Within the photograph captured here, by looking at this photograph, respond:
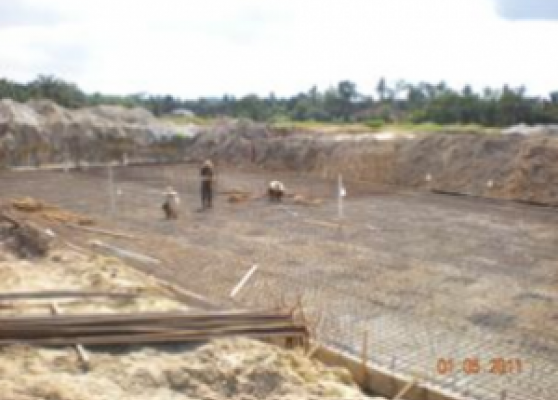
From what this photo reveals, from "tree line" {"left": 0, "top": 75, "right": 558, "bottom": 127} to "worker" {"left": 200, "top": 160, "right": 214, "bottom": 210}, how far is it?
22.8m

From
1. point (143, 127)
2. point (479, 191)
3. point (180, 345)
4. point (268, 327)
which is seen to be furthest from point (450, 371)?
point (143, 127)

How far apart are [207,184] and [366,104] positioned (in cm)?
4980

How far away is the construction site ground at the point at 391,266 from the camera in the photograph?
320 inches

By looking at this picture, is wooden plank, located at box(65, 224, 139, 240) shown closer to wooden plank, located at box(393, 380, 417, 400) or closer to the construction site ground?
the construction site ground

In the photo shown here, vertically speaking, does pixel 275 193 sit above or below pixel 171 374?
above

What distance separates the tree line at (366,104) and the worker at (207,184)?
22.8 metres

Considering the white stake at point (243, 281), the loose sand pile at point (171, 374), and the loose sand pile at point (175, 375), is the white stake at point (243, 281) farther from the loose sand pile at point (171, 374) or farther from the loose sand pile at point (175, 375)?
the loose sand pile at point (175, 375)

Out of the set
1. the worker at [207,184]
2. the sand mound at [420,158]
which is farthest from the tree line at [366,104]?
the worker at [207,184]

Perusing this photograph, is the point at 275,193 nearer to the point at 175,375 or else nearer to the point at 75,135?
the point at 175,375

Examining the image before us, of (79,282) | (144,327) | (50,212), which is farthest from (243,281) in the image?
(50,212)

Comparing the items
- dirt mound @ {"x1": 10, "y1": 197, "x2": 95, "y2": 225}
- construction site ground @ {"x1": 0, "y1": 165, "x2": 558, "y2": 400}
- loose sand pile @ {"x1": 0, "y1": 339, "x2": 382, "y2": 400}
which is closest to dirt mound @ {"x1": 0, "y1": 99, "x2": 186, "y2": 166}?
construction site ground @ {"x1": 0, "y1": 165, "x2": 558, "y2": 400}

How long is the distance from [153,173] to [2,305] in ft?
61.5

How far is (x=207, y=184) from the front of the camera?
17500 mm

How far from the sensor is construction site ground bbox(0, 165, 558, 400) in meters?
8.12
